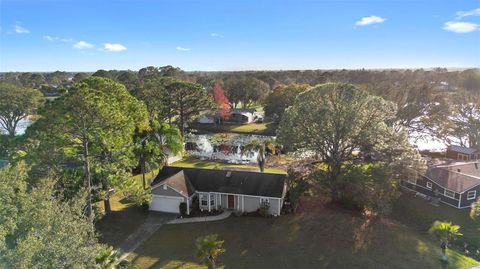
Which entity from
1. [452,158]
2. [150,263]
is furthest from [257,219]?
[452,158]

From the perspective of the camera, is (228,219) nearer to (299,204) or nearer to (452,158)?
(299,204)

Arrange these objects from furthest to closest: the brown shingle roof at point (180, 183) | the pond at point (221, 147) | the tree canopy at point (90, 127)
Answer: the pond at point (221, 147) < the brown shingle roof at point (180, 183) < the tree canopy at point (90, 127)

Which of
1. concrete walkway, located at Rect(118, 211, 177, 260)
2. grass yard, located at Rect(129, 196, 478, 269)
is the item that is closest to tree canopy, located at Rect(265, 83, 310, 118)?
grass yard, located at Rect(129, 196, 478, 269)

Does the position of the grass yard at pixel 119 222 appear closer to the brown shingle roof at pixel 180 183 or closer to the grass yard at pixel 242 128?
the brown shingle roof at pixel 180 183

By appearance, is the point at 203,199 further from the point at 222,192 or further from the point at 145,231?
the point at 145,231

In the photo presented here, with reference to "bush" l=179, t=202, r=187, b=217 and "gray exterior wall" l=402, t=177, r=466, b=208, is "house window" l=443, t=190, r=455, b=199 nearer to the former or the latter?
"gray exterior wall" l=402, t=177, r=466, b=208

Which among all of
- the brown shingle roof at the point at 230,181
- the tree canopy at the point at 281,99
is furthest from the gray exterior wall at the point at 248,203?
the tree canopy at the point at 281,99

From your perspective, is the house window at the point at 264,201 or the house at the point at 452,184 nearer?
the house window at the point at 264,201
